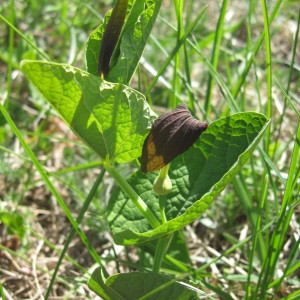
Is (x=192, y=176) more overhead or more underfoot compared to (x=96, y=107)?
more underfoot

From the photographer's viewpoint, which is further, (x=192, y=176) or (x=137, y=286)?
(x=192, y=176)

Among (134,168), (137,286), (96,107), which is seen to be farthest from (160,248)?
(134,168)

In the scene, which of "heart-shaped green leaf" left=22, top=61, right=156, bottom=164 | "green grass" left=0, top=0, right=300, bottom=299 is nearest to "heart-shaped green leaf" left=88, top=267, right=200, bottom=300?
"green grass" left=0, top=0, right=300, bottom=299

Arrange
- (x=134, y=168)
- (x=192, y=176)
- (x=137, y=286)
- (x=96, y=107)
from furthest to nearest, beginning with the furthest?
(x=134, y=168) < (x=192, y=176) < (x=137, y=286) < (x=96, y=107)

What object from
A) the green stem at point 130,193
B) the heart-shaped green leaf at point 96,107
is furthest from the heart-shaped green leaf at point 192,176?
the heart-shaped green leaf at point 96,107

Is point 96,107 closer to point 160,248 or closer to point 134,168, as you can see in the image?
point 160,248

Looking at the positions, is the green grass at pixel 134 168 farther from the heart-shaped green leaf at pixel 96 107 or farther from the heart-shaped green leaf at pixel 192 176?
the heart-shaped green leaf at pixel 96 107
